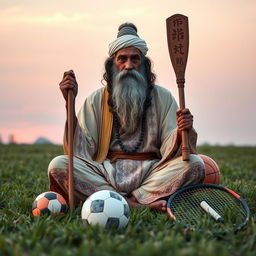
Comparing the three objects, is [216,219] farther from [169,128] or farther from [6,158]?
[6,158]

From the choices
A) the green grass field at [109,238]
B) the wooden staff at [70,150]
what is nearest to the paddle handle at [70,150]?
the wooden staff at [70,150]

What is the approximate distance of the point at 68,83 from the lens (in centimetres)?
502

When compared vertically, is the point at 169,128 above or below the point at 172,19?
below

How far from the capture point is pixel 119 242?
334 cm

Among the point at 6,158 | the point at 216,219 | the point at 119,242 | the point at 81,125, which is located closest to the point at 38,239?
the point at 119,242

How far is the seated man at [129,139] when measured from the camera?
17.6 ft

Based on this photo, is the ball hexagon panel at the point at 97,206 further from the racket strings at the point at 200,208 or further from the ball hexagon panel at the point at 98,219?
the racket strings at the point at 200,208

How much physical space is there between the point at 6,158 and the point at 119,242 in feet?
29.5

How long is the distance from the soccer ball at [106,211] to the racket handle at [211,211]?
88 centimetres

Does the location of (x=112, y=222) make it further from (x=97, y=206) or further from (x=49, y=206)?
(x=49, y=206)

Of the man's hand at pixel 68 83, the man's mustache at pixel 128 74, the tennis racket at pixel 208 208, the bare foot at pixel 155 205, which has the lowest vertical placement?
the bare foot at pixel 155 205

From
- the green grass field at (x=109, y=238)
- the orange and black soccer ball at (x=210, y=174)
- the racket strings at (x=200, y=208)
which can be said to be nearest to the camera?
the green grass field at (x=109, y=238)

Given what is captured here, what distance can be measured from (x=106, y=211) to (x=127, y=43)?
96.5 inches

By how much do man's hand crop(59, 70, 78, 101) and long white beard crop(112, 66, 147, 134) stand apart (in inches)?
32.6
